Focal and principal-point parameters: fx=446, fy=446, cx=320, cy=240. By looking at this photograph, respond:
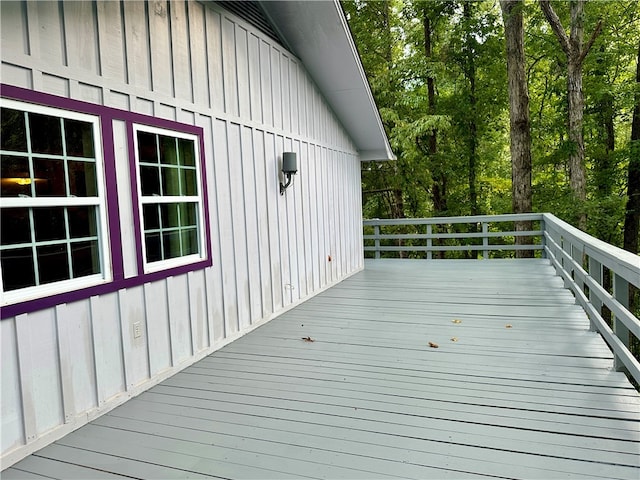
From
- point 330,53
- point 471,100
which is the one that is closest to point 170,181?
point 330,53

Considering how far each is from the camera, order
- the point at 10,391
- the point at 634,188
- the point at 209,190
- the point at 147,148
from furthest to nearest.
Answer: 1. the point at 634,188
2. the point at 209,190
3. the point at 147,148
4. the point at 10,391

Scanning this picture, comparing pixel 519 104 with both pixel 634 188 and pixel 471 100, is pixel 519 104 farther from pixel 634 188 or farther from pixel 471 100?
pixel 634 188

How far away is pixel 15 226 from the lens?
7.85ft

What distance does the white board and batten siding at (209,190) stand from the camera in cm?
243

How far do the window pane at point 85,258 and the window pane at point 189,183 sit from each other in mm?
1022

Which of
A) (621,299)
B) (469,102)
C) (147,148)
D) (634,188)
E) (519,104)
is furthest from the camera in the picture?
(469,102)

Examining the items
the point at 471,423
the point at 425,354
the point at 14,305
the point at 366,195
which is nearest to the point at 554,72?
the point at 366,195

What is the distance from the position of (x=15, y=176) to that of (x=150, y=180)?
105cm

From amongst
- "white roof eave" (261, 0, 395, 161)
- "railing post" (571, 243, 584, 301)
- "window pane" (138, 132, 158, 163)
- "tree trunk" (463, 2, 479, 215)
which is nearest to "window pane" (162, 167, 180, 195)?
"window pane" (138, 132, 158, 163)

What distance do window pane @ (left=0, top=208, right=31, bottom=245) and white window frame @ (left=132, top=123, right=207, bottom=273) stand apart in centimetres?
82

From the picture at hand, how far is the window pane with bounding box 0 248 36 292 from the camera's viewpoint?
92.0 inches

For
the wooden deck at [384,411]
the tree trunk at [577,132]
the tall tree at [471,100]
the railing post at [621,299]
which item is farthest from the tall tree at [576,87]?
the railing post at [621,299]

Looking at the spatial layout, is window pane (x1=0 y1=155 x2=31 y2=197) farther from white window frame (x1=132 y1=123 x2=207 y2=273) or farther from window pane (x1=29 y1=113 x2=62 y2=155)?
white window frame (x1=132 y1=123 x2=207 y2=273)

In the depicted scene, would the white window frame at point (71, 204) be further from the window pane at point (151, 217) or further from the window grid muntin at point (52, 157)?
the window pane at point (151, 217)
